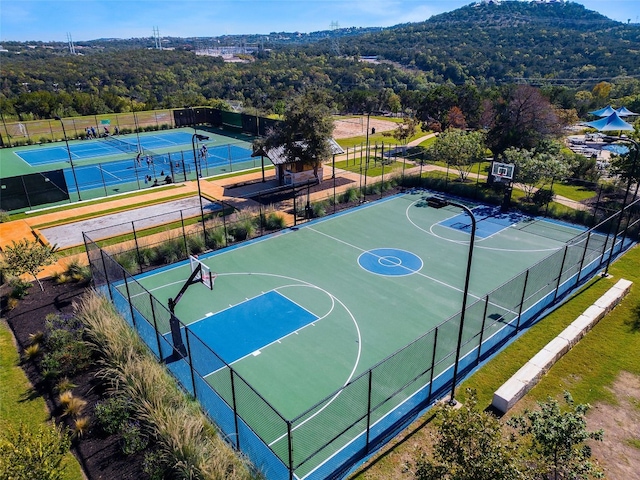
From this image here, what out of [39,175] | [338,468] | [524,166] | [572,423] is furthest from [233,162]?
[572,423]

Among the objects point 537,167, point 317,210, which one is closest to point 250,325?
point 317,210

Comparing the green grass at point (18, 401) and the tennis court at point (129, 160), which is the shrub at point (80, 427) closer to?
the green grass at point (18, 401)

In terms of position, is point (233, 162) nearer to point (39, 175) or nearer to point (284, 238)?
point (39, 175)

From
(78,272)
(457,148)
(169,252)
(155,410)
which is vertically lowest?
(169,252)

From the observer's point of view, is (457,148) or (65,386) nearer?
(65,386)

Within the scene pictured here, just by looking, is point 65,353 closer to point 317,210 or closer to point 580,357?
point 580,357

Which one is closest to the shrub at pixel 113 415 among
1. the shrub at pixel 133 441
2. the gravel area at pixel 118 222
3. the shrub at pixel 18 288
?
the shrub at pixel 133 441

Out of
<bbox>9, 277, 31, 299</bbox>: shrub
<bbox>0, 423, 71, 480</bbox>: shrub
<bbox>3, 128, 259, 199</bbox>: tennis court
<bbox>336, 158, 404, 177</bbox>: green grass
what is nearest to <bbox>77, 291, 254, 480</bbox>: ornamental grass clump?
<bbox>0, 423, 71, 480</bbox>: shrub
